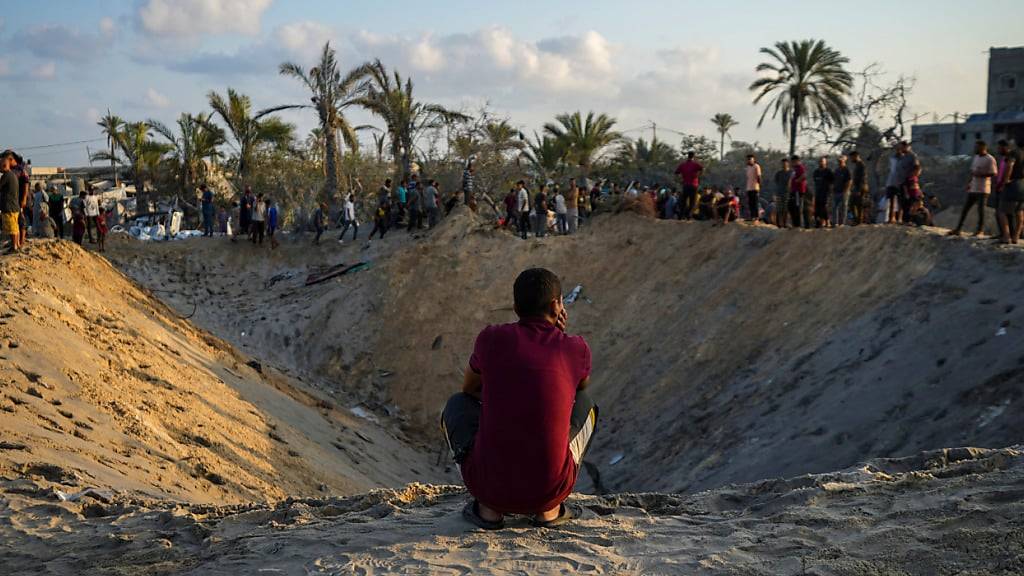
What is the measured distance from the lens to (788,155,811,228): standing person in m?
16.4

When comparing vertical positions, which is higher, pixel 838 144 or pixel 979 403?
pixel 838 144

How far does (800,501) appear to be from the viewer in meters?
4.99

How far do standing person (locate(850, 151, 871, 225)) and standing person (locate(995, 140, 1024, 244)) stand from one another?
3447 millimetres

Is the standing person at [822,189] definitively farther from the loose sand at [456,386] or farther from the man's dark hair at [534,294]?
the man's dark hair at [534,294]

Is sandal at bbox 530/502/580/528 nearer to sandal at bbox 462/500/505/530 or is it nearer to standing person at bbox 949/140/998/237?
sandal at bbox 462/500/505/530

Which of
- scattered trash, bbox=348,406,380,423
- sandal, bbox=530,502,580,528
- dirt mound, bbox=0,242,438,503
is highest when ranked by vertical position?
sandal, bbox=530,502,580,528

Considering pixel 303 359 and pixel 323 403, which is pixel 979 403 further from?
pixel 303 359

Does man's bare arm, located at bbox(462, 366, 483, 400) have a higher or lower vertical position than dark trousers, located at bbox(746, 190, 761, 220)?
lower

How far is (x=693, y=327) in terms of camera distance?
16156 mm

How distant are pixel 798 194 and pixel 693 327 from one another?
137 inches

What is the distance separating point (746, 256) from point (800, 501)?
1273 cm

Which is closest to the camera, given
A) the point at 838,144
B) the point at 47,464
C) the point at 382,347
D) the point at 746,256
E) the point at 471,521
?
the point at 471,521

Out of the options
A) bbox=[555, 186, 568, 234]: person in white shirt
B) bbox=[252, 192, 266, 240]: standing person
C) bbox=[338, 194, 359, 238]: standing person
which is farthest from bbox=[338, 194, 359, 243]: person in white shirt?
bbox=[555, 186, 568, 234]: person in white shirt

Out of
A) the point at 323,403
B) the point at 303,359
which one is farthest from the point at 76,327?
the point at 303,359
